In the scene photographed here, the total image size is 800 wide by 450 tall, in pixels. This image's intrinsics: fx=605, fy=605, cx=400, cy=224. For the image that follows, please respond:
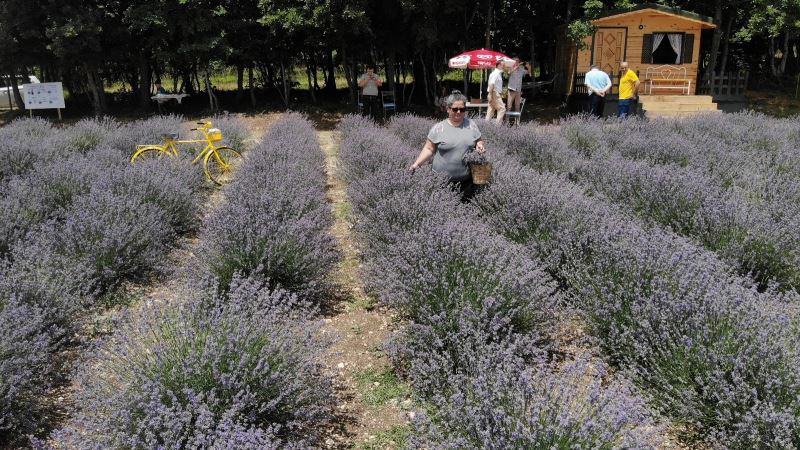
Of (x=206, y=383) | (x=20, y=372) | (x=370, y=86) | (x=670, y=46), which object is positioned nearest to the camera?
(x=206, y=383)

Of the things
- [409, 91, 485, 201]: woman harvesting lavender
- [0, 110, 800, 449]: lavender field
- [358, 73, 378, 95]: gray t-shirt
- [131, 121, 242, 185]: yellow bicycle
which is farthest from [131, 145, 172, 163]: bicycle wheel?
[358, 73, 378, 95]: gray t-shirt

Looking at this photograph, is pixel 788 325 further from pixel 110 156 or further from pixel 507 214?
pixel 110 156

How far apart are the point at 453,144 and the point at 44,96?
1663cm

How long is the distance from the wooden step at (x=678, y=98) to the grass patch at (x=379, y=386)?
15.9m

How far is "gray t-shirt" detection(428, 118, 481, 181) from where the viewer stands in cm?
556

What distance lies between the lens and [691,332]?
2.85 meters

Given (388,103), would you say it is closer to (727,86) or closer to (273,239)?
(727,86)

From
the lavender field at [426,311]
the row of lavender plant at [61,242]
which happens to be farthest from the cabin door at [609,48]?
the row of lavender plant at [61,242]

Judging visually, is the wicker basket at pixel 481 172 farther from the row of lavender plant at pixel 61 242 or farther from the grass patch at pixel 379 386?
the row of lavender plant at pixel 61 242

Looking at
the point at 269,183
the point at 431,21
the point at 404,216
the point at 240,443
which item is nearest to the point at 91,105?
the point at 431,21

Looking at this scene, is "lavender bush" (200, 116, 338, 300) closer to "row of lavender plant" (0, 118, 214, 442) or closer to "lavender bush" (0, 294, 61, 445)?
"row of lavender plant" (0, 118, 214, 442)

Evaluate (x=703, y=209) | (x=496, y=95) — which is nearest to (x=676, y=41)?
(x=496, y=95)

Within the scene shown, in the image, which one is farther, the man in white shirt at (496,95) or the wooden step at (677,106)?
the wooden step at (677,106)

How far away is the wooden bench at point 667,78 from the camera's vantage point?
1822 centimetres
